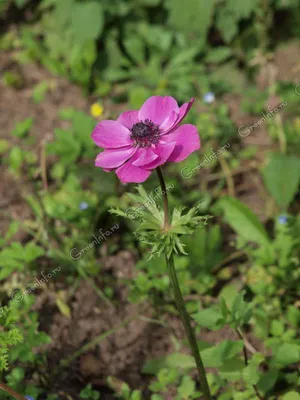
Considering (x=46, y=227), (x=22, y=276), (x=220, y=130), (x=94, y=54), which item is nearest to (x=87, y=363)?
(x=22, y=276)

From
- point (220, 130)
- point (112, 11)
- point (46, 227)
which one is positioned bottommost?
point (46, 227)

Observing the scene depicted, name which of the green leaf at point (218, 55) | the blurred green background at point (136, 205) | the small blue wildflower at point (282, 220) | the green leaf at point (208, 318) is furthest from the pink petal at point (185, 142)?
the green leaf at point (218, 55)

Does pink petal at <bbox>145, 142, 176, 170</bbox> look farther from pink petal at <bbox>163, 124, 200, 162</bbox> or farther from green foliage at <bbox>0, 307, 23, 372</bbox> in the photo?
green foliage at <bbox>0, 307, 23, 372</bbox>

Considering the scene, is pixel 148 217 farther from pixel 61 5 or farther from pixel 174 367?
pixel 61 5

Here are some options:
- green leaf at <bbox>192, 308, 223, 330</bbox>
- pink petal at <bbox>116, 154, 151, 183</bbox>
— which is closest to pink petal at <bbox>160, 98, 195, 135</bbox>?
pink petal at <bbox>116, 154, 151, 183</bbox>

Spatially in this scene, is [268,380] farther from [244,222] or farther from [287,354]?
[244,222]

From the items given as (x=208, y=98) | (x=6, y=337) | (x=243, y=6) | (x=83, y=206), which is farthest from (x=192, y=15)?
(x=6, y=337)
